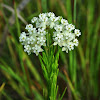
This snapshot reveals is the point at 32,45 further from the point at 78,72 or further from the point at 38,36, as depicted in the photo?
the point at 78,72

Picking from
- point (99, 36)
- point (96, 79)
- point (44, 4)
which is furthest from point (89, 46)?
point (44, 4)

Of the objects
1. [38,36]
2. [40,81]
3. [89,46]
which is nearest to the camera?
[38,36]

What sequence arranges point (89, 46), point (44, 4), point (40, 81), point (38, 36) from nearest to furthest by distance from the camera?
point (38, 36), point (44, 4), point (40, 81), point (89, 46)

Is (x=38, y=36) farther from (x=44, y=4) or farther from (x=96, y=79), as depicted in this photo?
(x=96, y=79)

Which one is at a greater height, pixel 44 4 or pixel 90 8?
pixel 90 8

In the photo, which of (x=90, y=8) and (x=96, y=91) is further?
(x=90, y=8)

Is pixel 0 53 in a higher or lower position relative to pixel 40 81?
higher

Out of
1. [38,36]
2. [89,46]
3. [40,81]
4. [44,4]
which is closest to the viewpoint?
[38,36]

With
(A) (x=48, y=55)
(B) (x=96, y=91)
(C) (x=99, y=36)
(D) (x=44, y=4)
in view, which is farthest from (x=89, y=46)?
(A) (x=48, y=55)

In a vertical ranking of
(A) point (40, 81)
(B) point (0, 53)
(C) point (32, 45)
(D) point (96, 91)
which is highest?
(B) point (0, 53)
